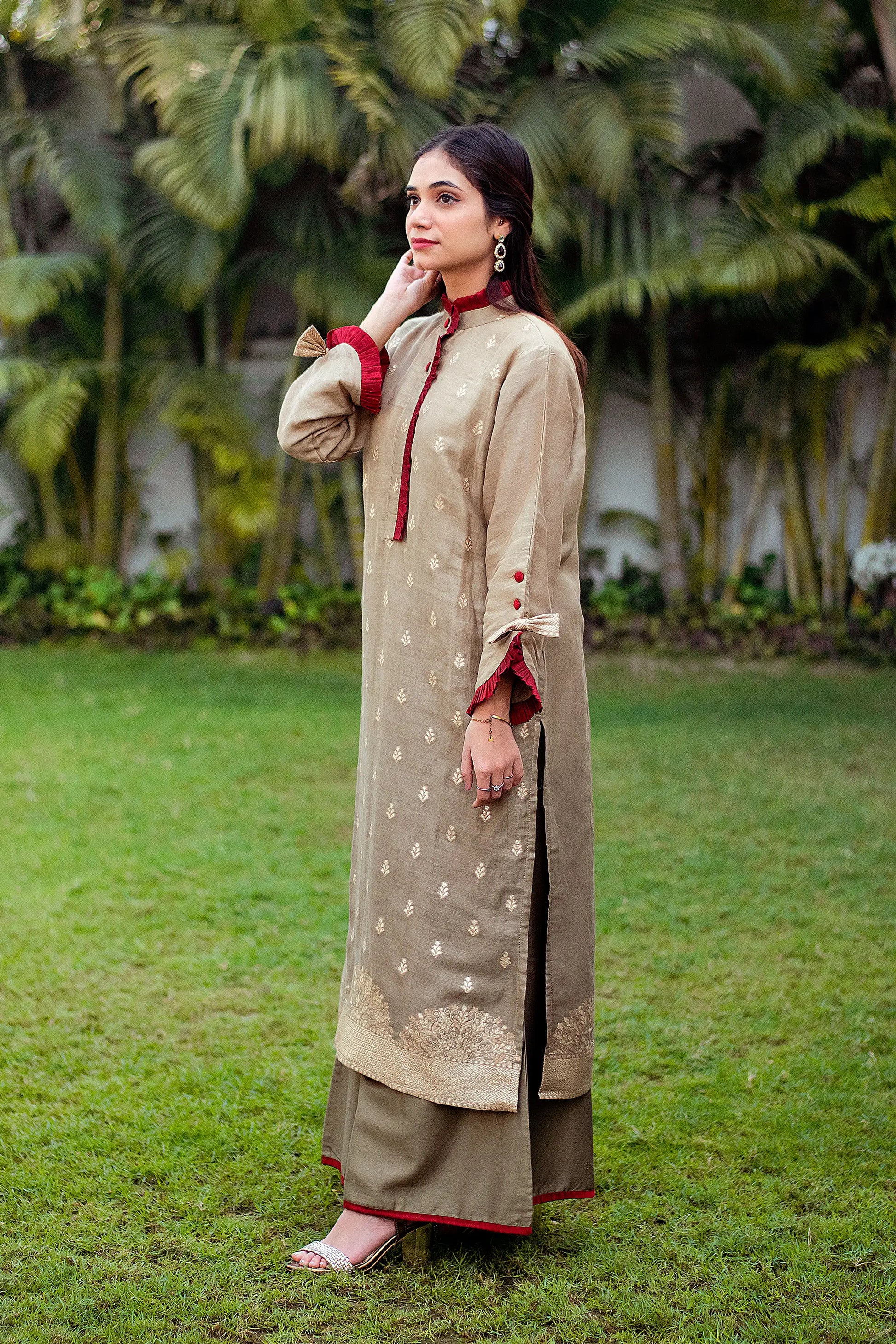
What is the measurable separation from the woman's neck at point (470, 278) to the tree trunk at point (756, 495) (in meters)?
6.73

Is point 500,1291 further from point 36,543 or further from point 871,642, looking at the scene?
point 36,543

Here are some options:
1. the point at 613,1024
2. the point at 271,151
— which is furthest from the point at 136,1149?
the point at 271,151

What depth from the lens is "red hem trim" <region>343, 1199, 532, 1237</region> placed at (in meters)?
2.19

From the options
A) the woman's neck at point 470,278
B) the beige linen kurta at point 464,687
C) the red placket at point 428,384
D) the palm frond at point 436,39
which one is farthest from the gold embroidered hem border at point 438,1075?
the palm frond at point 436,39

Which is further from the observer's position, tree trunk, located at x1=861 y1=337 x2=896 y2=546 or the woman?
tree trunk, located at x1=861 y1=337 x2=896 y2=546

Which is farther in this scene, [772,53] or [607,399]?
[607,399]

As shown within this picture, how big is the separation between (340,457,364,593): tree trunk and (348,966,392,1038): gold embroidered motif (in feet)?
20.6

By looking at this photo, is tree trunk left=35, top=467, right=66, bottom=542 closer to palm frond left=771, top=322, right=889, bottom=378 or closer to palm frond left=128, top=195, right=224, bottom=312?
palm frond left=128, top=195, right=224, bottom=312

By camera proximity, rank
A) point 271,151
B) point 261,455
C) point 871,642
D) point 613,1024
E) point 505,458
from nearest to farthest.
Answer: point 505,458, point 613,1024, point 271,151, point 871,642, point 261,455

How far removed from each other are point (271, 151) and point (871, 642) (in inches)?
182

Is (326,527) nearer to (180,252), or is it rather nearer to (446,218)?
(180,252)

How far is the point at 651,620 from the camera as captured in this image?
879 cm

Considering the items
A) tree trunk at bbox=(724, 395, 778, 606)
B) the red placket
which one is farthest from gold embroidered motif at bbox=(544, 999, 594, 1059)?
tree trunk at bbox=(724, 395, 778, 606)

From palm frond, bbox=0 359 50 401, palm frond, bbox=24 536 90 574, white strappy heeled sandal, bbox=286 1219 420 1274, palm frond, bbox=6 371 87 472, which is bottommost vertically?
white strappy heeled sandal, bbox=286 1219 420 1274
